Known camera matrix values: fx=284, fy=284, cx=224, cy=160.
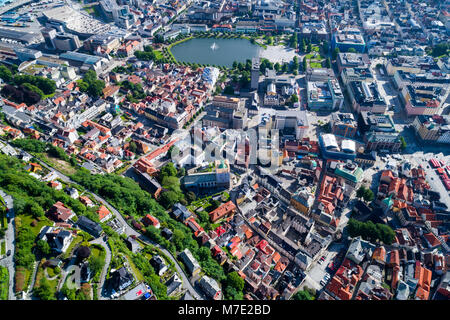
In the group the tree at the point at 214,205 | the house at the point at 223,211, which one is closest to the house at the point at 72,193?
the house at the point at 223,211

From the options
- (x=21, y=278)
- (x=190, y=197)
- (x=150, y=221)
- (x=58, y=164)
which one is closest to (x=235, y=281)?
(x=150, y=221)

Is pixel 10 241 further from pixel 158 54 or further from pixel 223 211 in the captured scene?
pixel 158 54

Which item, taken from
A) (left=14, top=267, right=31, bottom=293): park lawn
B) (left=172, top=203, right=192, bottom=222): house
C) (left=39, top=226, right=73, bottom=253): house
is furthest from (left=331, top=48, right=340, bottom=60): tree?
(left=14, top=267, right=31, bottom=293): park lawn

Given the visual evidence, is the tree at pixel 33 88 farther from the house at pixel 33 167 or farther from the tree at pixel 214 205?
the tree at pixel 214 205

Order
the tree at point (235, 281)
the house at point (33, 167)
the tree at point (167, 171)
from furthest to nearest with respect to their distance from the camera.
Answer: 1. the tree at point (167, 171)
2. the house at point (33, 167)
3. the tree at point (235, 281)
